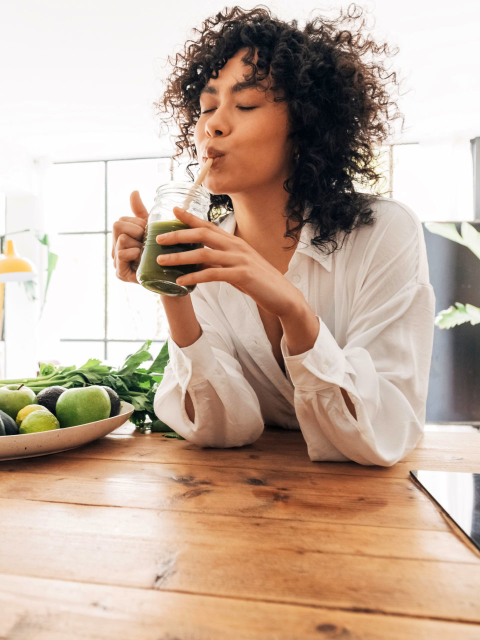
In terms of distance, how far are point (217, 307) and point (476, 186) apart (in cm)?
627

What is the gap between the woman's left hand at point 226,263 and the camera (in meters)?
0.77

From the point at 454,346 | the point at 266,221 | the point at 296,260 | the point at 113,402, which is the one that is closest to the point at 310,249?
the point at 296,260

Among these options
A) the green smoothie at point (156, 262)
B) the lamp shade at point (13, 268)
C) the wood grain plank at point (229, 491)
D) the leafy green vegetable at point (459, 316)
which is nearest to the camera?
the wood grain plank at point (229, 491)

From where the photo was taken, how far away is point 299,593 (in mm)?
491

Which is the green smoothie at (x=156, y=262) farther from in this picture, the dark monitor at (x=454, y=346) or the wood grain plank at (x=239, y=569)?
the dark monitor at (x=454, y=346)

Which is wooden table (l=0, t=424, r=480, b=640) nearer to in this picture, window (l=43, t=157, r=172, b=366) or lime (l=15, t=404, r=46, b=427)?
lime (l=15, t=404, r=46, b=427)

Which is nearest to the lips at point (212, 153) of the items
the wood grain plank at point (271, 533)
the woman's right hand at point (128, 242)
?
the woman's right hand at point (128, 242)

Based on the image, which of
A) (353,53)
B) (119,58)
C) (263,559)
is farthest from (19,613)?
(119,58)

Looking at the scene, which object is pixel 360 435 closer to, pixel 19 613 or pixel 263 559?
pixel 263 559

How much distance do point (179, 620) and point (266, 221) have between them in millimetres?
1025

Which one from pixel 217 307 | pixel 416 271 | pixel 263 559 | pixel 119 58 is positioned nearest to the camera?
pixel 263 559

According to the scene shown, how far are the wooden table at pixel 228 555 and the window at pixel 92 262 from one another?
263 inches

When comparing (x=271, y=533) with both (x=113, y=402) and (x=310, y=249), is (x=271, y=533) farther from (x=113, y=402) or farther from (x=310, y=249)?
(x=310, y=249)

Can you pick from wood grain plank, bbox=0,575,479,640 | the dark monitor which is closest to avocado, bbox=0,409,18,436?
wood grain plank, bbox=0,575,479,640
